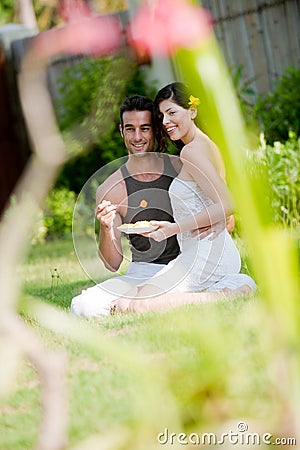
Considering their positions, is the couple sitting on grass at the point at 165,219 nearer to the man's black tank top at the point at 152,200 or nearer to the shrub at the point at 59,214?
the man's black tank top at the point at 152,200

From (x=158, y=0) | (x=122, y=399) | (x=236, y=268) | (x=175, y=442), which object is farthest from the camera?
(x=236, y=268)

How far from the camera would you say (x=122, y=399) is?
2.15 m

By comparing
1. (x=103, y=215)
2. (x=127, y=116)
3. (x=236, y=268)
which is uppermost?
(x=127, y=116)

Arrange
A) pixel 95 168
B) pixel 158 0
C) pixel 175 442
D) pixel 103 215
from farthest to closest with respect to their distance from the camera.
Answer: pixel 95 168 < pixel 103 215 < pixel 175 442 < pixel 158 0

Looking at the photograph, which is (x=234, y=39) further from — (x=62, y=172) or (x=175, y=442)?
(x=175, y=442)

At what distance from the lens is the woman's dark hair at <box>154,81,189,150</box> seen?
316 centimetres

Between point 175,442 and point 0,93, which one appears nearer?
point 175,442

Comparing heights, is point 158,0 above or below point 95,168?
above

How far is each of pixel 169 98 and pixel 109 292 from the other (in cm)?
86

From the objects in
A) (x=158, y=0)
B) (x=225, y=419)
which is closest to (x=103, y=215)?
(x=225, y=419)

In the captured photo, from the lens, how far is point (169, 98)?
3.25 metres

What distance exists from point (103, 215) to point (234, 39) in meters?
4.40

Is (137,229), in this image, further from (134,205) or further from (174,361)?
(174,361)

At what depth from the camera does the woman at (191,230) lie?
130 inches
